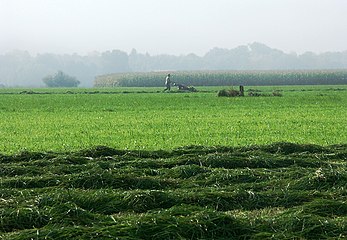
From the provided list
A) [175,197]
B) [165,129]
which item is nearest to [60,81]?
[165,129]

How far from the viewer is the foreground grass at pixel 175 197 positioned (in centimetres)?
517

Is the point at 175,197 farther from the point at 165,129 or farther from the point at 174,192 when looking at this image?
the point at 165,129

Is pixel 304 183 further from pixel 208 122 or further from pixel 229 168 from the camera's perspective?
pixel 208 122

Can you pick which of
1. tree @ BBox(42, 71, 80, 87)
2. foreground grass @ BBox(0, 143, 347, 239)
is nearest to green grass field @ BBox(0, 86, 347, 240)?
foreground grass @ BBox(0, 143, 347, 239)

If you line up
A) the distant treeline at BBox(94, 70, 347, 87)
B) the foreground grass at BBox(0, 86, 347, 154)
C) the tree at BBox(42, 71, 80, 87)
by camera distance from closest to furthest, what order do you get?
the foreground grass at BBox(0, 86, 347, 154) → the distant treeline at BBox(94, 70, 347, 87) → the tree at BBox(42, 71, 80, 87)

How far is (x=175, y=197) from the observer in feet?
20.6

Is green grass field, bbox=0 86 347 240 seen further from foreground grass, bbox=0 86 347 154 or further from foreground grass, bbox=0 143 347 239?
foreground grass, bbox=0 86 347 154

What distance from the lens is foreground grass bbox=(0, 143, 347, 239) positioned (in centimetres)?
517

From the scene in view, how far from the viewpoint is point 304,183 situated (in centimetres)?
696

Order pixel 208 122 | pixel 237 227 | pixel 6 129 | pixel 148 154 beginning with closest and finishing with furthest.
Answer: pixel 237 227
pixel 148 154
pixel 6 129
pixel 208 122

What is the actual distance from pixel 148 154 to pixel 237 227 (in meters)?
4.70

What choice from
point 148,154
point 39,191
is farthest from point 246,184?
point 148,154

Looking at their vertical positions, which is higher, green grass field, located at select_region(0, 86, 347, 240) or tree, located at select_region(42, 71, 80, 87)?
green grass field, located at select_region(0, 86, 347, 240)


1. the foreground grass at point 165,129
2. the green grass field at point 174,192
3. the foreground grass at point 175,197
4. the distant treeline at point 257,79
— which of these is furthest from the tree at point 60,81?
the foreground grass at point 175,197
